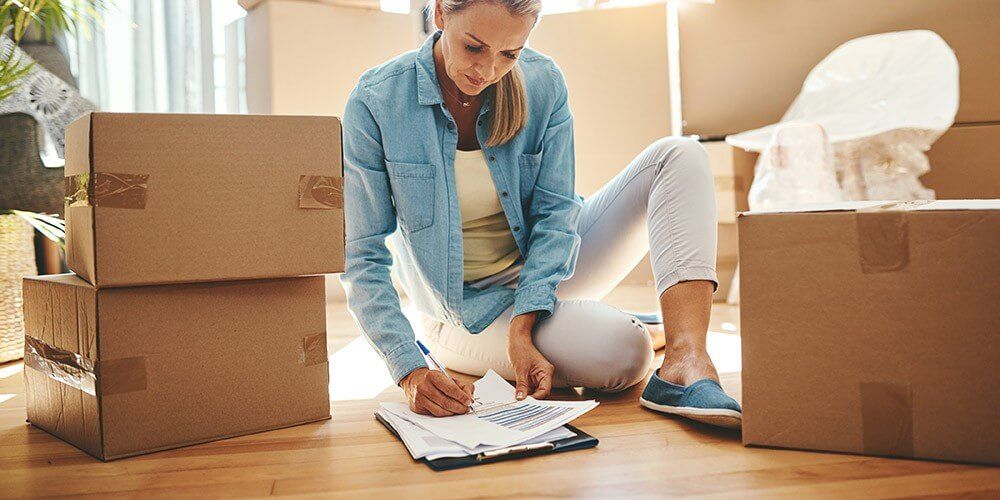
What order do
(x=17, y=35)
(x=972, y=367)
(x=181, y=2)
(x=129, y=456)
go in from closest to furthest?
(x=972, y=367) < (x=129, y=456) < (x=17, y=35) < (x=181, y=2)

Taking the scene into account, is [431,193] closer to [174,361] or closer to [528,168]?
[528,168]

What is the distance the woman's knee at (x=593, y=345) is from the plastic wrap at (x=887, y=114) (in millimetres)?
1331

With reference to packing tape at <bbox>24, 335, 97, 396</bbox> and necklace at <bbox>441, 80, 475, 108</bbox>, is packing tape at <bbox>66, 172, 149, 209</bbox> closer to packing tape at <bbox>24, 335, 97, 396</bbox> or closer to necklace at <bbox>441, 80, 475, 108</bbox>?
packing tape at <bbox>24, 335, 97, 396</bbox>

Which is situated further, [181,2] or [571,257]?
[181,2]

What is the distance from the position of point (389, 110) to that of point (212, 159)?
291 mm

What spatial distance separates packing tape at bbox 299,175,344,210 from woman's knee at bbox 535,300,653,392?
36 cm

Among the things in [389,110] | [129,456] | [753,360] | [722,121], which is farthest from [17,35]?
[722,121]

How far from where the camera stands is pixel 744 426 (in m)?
0.93

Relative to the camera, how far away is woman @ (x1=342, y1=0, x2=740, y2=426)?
3.57 ft

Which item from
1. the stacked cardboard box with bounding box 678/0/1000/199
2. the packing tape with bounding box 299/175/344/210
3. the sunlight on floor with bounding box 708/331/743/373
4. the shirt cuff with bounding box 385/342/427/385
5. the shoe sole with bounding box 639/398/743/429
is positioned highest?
the stacked cardboard box with bounding box 678/0/1000/199

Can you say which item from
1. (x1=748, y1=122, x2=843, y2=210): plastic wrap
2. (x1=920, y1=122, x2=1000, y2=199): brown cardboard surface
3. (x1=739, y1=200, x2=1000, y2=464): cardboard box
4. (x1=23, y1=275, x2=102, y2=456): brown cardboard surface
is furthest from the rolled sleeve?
(x1=920, y1=122, x2=1000, y2=199): brown cardboard surface

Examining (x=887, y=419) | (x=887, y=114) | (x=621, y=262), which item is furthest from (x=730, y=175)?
(x=887, y=419)

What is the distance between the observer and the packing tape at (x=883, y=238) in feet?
2.77

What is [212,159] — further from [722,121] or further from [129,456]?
[722,121]
